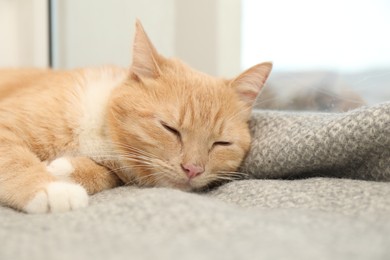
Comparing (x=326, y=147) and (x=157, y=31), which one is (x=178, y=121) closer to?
(x=326, y=147)

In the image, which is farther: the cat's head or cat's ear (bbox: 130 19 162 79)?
→ cat's ear (bbox: 130 19 162 79)

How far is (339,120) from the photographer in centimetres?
98

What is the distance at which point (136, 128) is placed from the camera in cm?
113

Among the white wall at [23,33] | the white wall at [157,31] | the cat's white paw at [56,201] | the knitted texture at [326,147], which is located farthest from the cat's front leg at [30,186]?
the white wall at [23,33]

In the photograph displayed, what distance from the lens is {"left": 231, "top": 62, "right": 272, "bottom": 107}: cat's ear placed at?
1232 millimetres

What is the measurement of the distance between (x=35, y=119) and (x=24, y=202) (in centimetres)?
33

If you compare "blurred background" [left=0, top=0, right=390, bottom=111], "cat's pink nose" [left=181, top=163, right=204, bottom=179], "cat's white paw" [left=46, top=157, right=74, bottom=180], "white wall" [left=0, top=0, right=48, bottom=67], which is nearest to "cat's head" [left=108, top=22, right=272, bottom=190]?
"cat's pink nose" [left=181, top=163, right=204, bottom=179]

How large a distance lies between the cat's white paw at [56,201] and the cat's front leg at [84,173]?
0.20 metres

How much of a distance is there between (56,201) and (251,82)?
657 mm

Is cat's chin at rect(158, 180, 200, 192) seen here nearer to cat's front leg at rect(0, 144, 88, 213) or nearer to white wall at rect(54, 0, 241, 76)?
cat's front leg at rect(0, 144, 88, 213)

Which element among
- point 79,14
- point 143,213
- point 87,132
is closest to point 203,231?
point 143,213

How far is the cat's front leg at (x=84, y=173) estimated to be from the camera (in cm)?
112

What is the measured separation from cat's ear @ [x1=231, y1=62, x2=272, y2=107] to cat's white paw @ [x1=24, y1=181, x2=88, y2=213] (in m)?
0.59

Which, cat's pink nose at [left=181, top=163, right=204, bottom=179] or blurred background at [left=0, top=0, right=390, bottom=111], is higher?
blurred background at [left=0, top=0, right=390, bottom=111]
